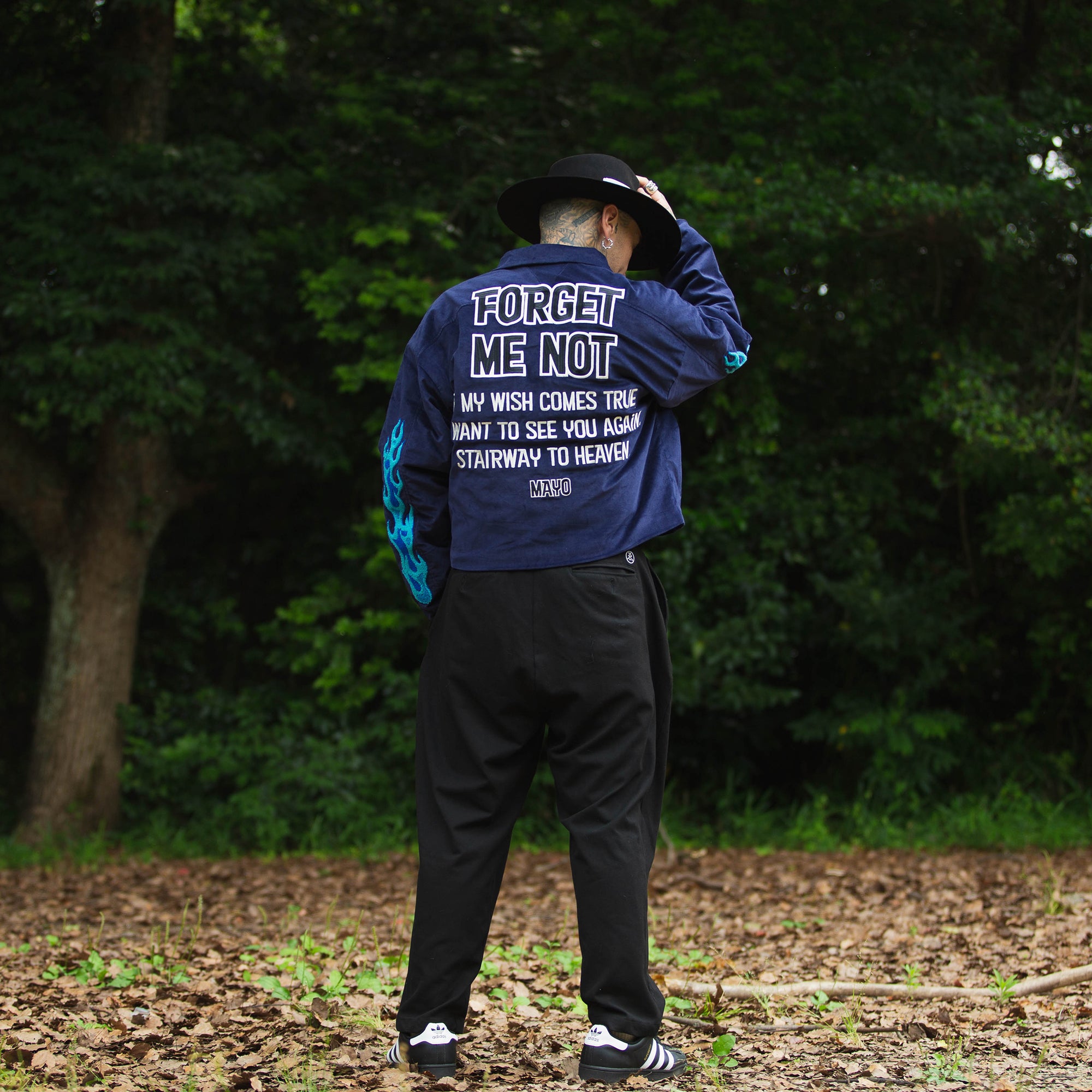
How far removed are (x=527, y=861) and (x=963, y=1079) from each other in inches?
223

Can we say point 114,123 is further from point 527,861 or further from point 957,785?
point 957,785

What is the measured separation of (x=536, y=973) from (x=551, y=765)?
68.2 inches

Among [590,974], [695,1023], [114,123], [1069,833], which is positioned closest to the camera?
[590,974]

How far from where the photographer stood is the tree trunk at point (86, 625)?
934 centimetres

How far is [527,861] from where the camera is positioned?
27.0 ft

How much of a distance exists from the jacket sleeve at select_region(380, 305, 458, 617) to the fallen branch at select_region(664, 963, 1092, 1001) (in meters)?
1.62

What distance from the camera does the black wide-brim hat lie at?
109 inches

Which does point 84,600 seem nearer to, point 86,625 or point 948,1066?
point 86,625

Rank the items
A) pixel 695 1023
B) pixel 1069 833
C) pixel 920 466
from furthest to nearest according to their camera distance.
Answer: pixel 920 466 < pixel 1069 833 < pixel 695 1023

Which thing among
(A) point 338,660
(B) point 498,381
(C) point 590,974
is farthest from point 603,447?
(A) point 338,660

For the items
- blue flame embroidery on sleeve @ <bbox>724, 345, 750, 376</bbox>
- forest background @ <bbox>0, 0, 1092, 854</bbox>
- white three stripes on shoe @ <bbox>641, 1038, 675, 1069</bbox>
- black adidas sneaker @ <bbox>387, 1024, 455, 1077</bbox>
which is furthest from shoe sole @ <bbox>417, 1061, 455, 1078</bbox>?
forest background @ <bbox>0, 0, 1092, 854</bbox>

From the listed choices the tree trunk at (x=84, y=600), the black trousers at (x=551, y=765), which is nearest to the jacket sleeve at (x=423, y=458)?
the black trousers at (x=551, y=765)

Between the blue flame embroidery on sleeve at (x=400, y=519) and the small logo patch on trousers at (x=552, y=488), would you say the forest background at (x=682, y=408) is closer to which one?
the blue flame embroidery on sleeve at (x=400, y=519)

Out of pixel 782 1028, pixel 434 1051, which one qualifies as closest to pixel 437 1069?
pixel 434 1051
